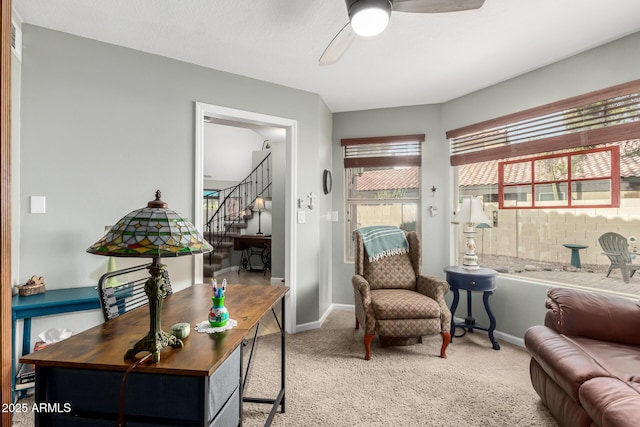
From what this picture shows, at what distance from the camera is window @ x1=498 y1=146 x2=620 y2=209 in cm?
256

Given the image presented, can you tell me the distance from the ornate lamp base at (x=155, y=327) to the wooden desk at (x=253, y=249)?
520cm

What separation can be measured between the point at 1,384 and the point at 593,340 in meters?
2.84

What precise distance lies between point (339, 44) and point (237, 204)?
644 centimetres

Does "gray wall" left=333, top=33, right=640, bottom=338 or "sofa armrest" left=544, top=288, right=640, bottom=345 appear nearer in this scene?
"sofa armrest" left=544, top=288, right=640, bottom=345

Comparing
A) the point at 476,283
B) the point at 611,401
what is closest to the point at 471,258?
the point at 476,283

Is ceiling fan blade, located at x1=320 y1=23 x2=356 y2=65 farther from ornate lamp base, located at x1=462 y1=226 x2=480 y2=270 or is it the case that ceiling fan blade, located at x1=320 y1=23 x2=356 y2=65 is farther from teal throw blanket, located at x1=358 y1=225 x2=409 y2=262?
ornate lamp base, located at x1=462 y1=226 x2=480 y2=270

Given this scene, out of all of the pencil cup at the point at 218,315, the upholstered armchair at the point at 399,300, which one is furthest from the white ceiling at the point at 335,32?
the pencil cup at the point at 218,315

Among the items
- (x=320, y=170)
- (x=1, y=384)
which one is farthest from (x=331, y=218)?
(x=1, y=384)

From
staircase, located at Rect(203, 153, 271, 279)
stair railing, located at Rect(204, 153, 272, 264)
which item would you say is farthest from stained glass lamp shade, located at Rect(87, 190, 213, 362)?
stair railing, located at Rect(204, 153, 272, 264)

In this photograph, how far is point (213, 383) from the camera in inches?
40.9

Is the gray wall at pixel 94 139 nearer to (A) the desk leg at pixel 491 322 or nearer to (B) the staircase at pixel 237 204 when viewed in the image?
(A) the desk leg at pixel 491 322

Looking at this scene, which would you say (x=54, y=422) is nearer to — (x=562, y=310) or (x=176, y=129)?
(x=176, y=129)

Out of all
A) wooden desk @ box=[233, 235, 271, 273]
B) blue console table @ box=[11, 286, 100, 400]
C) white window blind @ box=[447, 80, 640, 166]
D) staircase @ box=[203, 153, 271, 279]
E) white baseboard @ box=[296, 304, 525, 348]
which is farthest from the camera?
staircase @ box=[203, 153, 271, 279]

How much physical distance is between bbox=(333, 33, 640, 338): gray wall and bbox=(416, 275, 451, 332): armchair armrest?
2.37 feet
